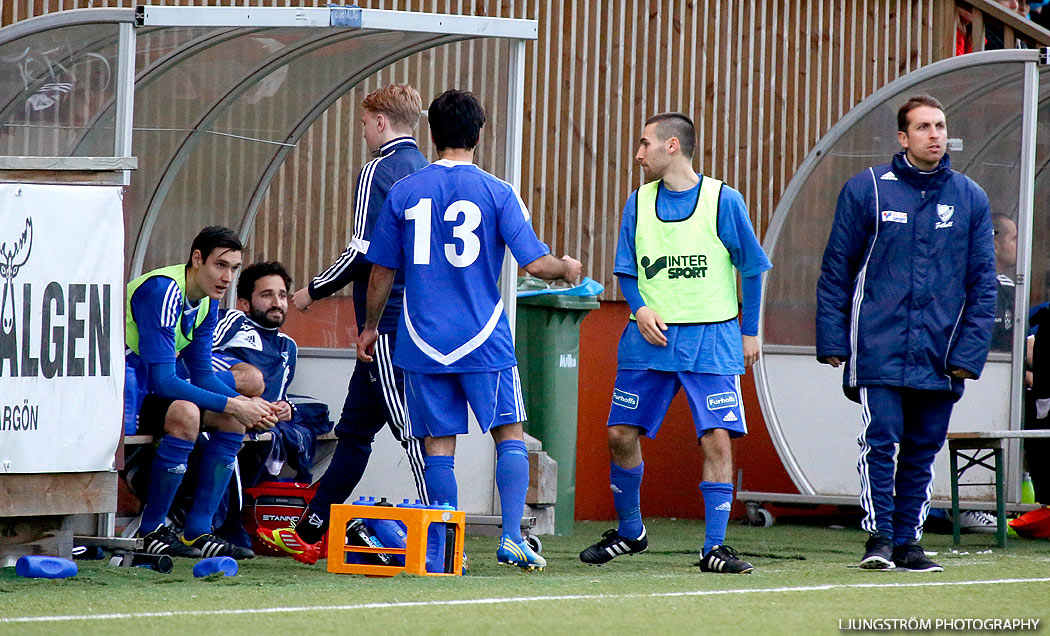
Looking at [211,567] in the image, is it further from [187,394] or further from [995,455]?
[995,455]

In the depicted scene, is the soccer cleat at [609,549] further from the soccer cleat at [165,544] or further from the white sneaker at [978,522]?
the white sneaker at [978,522]

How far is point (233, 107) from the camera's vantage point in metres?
8.34

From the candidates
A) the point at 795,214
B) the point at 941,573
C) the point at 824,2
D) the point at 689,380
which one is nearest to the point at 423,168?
the point at 689,380

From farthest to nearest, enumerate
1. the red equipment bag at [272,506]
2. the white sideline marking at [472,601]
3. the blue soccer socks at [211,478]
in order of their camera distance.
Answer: the red equipment bag at [272,506], the blue soccer socks at [211,478], the white sideline marking at [472,601]

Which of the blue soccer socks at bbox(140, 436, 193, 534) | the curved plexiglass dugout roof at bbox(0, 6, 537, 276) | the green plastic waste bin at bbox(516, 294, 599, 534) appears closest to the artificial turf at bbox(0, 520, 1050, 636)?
the blue soccer socks at bbox(140, 436, 193, 534)

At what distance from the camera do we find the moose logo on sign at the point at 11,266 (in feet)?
18.7

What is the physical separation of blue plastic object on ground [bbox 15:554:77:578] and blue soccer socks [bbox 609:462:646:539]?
7.32 ft

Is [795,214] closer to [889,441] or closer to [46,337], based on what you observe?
[889,441]

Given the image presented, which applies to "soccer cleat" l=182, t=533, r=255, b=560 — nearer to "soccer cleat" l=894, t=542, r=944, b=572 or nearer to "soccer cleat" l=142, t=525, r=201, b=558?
"soccer cleat" l=142, t=525, r=201, b=558

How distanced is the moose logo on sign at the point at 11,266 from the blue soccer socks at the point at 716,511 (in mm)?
2732

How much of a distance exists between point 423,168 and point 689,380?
1374 mm

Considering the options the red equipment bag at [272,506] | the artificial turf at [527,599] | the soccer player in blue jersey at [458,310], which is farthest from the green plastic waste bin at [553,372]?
the soccer player in blue jersey at [458,310]

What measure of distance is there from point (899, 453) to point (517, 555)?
5.51 ft

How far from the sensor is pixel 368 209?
6.59 m
